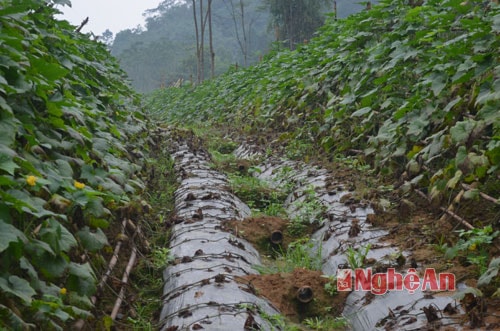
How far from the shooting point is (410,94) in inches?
195

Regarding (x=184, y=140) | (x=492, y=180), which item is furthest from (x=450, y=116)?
(x=184, y=140)

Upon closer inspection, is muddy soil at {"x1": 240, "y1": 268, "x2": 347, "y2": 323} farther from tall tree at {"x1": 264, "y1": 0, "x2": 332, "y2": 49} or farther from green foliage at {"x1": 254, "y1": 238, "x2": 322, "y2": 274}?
tall tree at {"x1": 264, "y1": 0, "x2": 332, "y2": 49}

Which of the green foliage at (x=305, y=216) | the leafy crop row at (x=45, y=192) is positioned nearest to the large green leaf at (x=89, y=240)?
the leafy crop row at (x=45, y=192)

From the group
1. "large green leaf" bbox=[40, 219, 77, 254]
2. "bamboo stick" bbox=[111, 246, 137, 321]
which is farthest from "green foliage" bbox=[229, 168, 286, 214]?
"large green leaf" bbox=[40, 219, 77, 254]

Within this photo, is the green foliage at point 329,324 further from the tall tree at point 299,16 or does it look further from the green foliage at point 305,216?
the tall tree at point 299,16

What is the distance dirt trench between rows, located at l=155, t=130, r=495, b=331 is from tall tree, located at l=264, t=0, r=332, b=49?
2122cm

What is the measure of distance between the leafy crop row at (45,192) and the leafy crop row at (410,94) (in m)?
2.07

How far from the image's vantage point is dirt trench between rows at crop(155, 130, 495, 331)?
101 inches

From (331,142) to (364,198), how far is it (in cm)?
178

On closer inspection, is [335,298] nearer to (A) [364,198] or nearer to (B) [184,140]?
(A) [364,198]

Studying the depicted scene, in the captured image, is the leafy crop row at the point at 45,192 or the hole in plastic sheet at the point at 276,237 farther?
the hole in plastic sheet at the point at 276,237

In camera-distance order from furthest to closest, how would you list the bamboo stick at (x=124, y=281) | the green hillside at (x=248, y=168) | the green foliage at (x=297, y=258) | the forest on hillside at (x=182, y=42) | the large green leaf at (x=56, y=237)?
the forest on hillside at (x=182, y=42) < the green foliage at (x=297, y=258) < the bamboo stick at (x=124, y=281) < the green hillside at (x=248, y=168) < the large green leaf at (x=56, y=237)

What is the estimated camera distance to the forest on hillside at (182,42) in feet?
151

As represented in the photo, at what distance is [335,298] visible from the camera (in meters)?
3.12
